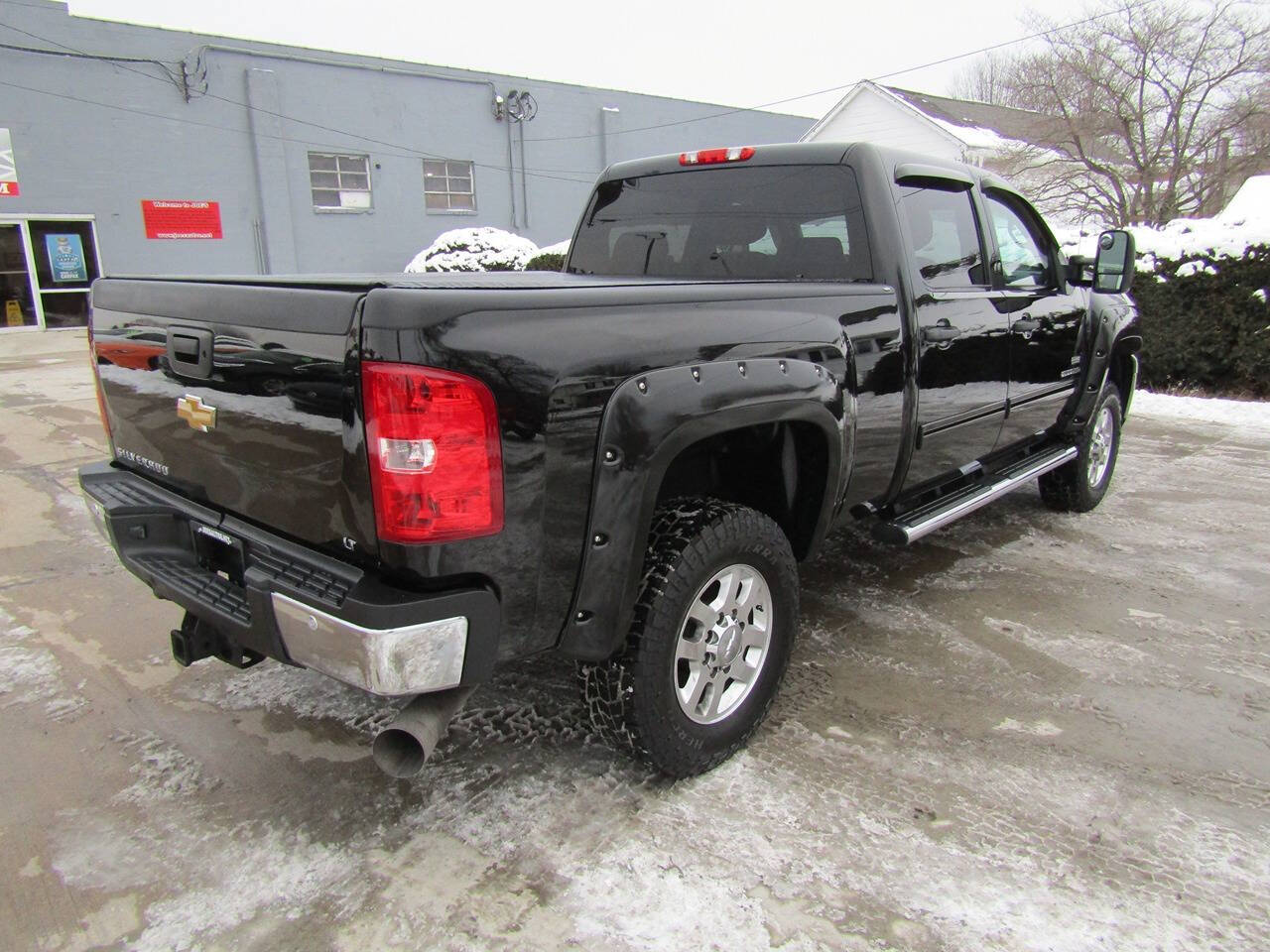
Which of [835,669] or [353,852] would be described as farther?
[835,669]

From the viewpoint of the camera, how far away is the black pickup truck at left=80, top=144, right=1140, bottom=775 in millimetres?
1892

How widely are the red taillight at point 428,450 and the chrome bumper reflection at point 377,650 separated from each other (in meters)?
0.21

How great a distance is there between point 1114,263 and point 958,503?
179cm

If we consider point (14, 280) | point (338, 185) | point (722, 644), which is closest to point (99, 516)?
point (722, 644)

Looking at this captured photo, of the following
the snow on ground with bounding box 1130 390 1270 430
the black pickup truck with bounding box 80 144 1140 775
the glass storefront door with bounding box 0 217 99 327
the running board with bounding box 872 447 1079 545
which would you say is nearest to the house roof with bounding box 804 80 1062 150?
the snow on ground with bounding box 1130 390 1270 430

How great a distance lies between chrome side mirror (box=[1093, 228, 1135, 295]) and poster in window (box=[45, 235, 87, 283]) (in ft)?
60.1

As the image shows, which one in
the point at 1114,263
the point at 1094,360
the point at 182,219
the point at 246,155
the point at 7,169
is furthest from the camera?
the point at 246,155

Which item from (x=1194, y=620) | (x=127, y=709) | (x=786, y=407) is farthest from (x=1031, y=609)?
(x=127, y=709)

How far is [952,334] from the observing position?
3.47 meters

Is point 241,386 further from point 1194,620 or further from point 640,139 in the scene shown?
point 640,139

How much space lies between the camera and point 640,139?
1018 inches

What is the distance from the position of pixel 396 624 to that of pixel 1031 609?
3.01 metres

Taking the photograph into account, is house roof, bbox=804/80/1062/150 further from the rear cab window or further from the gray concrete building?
the rear cab window

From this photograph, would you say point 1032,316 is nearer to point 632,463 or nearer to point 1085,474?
point 1085,474
